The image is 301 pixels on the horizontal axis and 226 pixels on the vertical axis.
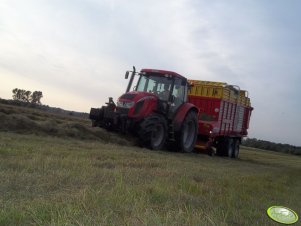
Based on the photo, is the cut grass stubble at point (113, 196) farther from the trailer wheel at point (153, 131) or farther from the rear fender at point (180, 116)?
the rear fender at point (180, 116)

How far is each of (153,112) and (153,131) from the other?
696 millimetres

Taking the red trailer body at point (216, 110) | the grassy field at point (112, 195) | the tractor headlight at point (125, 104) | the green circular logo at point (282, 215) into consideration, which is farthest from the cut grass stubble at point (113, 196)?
the red trailer body at point (216, 110)

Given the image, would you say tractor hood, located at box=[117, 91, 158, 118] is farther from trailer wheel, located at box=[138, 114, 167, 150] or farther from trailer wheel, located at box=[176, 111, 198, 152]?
trailer wheel, located at box=[176, 111, 198, 152]

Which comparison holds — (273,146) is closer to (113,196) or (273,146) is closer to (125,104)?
(125,104)

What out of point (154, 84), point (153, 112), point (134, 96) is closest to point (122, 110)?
point (134, 96)

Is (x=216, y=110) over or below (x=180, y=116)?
over

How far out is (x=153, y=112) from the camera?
14977 mm

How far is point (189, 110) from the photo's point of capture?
54.7 ft

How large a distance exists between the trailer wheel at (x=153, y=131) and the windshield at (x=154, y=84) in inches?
38.6

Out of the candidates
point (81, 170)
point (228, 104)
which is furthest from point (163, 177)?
point (228, 104)

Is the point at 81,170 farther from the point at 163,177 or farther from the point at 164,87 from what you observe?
the point at 164,87

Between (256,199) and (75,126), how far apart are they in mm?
8667

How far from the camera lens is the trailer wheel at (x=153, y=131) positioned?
1427 cm

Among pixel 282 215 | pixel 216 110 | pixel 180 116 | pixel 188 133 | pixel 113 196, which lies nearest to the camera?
pixel 282 215
